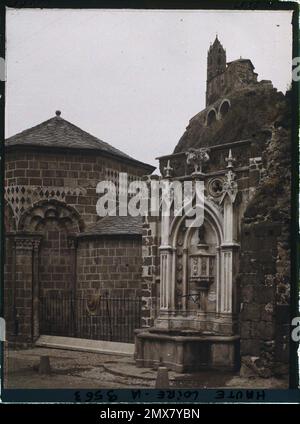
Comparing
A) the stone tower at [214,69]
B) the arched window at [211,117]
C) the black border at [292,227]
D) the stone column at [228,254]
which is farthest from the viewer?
the stone column at [228,254]

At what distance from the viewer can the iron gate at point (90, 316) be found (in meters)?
11.3

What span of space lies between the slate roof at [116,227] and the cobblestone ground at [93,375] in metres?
1.80

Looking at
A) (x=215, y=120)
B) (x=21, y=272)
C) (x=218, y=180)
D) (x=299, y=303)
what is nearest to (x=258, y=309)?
(x=299, y=303)

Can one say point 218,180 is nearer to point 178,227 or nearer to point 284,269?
point 178,227

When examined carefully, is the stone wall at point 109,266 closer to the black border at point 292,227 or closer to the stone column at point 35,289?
the stone column at point 35,289

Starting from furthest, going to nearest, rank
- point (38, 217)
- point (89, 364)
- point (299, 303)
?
point (38, 217)
point (89, 364)
point (299, 303)

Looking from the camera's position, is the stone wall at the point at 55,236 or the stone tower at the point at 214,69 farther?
the stone wall at the point at 55,236

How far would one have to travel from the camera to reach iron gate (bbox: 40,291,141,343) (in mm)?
11344

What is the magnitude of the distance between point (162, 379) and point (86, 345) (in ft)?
5.67

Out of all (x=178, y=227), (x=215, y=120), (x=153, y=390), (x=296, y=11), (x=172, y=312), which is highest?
(x=296, y=11)

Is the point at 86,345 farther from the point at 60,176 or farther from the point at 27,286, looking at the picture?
the point at 60,176

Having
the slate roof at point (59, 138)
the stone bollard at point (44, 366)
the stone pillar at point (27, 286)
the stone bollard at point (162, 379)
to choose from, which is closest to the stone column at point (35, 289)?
the stone pillar at point (27, 286)

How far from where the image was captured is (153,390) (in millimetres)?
9945
